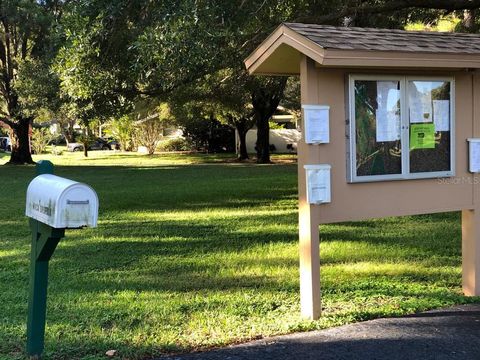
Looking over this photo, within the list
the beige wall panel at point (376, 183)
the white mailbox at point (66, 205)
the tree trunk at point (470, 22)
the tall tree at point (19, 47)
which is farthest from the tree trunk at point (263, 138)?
the white mailbox at point (66, 205)

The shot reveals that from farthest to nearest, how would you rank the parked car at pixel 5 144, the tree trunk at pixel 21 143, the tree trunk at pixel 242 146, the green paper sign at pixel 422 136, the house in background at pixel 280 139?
1. the parked car at pixel 5 144
2. the house in background at pixel 280 139
3. the tree trunk at pixel 242 146
4. the tree trunk at pixel 21 143
5. the green paper sign at pixel 422 136

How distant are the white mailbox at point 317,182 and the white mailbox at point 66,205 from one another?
6.01 feet

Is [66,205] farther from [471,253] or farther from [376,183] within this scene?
[471,253]

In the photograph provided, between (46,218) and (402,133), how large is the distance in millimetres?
3098

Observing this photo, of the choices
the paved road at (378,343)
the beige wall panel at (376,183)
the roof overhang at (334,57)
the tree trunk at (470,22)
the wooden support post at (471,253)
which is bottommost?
the paved road at (378,343)

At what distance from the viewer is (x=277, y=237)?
28.9ft

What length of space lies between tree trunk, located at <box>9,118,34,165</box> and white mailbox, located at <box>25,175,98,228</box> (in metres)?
29.1

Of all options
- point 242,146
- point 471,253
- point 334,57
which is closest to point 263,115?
point 242,146

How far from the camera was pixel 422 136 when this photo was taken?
526cm

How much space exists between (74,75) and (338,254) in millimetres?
4715

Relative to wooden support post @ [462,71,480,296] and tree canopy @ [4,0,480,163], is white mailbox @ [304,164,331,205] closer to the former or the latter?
wooden support post @ [462,71,480,296]

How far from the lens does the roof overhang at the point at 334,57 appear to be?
4.54m

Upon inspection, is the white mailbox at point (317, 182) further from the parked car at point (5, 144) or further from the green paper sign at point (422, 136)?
the parked car at point (5, 144)

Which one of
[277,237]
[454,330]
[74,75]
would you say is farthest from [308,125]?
[74,75]
